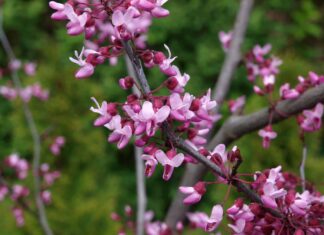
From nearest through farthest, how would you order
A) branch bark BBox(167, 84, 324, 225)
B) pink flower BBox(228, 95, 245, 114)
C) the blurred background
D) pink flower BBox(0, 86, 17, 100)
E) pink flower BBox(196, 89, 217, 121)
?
pink flower BBox(196, 89, 217, 121) → branch bark BBox(167, 84, 324, 225) → pink flower BBox(228, 95, 245, 114) → the blurred background → pink flower BBox(0, 86, 17, 100)

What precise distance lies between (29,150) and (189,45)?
8.09 ft

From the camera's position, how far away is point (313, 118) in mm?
1424

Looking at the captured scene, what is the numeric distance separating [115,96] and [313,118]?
4632 millimetres

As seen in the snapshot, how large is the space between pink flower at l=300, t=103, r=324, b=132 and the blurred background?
1.72 m

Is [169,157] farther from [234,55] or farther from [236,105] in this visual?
[234,55]

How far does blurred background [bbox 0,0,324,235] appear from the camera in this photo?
139 inches

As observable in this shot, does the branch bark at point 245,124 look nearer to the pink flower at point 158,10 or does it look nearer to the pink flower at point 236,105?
the pink flower at point 236,105

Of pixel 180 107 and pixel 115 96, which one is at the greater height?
pixel 180 107

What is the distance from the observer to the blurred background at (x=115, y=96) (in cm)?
353

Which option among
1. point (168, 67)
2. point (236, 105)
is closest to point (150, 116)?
point (168, 67)

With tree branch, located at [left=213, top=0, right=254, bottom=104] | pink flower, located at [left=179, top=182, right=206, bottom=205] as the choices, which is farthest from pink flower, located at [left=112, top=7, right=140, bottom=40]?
tree branch, located at [left=213, top=0, right=254, bottom=104]

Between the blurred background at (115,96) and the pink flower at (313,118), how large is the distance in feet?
5.65

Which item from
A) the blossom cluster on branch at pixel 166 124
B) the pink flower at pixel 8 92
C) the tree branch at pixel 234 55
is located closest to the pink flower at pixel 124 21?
the blossom cluster on branch at pixel 166 124

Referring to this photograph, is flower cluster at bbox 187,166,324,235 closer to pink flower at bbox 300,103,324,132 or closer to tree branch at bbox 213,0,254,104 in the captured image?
pink flower at bbox 300,103,324,132
